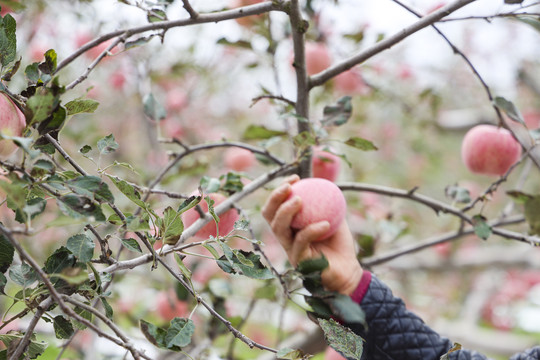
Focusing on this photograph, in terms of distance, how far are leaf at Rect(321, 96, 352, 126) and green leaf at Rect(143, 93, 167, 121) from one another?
1.20 ft

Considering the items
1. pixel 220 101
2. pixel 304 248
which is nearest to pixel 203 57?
pixel 220 101

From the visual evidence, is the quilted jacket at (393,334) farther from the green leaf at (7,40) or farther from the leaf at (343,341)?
the green leaf at (7,40)

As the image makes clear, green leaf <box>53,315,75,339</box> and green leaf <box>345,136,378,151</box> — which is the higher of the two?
green leaf <box>345,136,378,151</box>

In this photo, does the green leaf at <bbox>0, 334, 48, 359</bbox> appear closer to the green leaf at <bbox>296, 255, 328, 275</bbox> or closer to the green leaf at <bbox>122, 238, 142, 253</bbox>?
the green leaf at <bbox>122, 238, 142, 253</bbox>

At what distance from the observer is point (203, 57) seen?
7.86 ft

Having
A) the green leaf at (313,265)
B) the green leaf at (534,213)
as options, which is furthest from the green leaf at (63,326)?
the green leaf at (534,213)

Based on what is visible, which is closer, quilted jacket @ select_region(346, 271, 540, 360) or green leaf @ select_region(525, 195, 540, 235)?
quilted jacket @ select_region(346, 271, 540, 360)

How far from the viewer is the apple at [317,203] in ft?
2.74

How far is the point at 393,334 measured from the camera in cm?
90

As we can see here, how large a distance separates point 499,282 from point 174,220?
3663 mm

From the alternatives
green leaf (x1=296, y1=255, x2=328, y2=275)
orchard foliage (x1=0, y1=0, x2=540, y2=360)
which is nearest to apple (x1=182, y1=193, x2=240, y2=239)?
orchard foliage (x1=0, y1=0, x2=540, y2=360)

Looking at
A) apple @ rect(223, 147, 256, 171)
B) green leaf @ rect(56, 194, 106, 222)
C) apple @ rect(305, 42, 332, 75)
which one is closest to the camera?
green leaf @ rect(56, 194, 106, 222)

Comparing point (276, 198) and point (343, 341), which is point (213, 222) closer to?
point (276, 198)

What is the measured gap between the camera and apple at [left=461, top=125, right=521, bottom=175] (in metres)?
1.17
